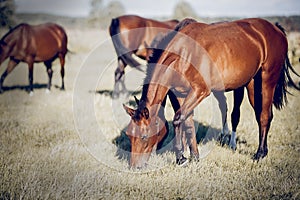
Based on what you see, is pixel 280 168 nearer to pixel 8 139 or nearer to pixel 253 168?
pixel 253 168

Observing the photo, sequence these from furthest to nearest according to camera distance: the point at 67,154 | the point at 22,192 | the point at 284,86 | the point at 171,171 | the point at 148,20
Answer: the point at 148,20, the point at 284,86, the point at 67,154, the point at 171,171, the point at 22,192

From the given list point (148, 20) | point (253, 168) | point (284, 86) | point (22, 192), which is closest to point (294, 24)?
point (148, 20)

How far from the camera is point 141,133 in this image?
377 centimetres

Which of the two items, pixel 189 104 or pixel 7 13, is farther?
pixel 7 13

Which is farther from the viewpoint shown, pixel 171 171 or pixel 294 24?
pixel 294 24

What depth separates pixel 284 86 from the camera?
540 centimetres

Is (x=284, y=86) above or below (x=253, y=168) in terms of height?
above

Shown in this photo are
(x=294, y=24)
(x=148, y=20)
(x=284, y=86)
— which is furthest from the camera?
(x=294, y=24)

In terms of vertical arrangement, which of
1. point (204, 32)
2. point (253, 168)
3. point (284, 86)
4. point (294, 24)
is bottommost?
point (294, 24)

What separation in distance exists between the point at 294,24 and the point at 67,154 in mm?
25482

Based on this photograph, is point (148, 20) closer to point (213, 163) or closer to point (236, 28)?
point (236, 28)

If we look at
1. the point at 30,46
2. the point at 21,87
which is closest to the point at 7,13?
the point at 21,87

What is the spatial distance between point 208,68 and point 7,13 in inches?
802

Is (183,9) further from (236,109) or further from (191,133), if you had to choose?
(191,133)
